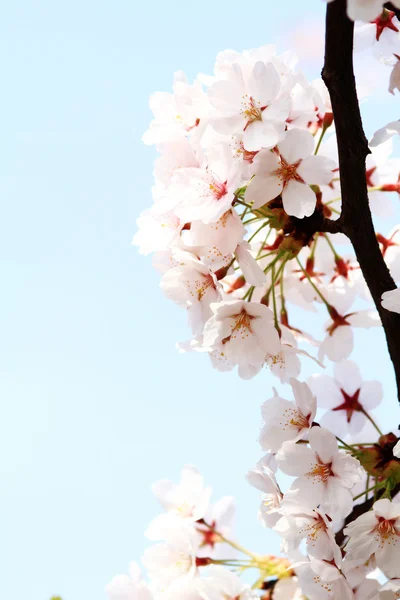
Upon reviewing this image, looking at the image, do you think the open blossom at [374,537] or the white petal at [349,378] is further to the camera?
the white petal at [349,378]

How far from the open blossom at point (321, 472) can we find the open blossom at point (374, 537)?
0.21ft

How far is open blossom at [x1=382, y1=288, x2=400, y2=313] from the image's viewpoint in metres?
1.45

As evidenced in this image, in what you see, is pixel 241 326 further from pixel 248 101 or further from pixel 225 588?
pixel 225 588

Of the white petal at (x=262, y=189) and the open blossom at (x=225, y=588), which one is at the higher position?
the white petal at (x=262, y=189)

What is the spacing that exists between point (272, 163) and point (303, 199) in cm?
11

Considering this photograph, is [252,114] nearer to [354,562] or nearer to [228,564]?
[354,562]

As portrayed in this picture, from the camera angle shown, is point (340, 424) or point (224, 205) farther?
point (340, 424)

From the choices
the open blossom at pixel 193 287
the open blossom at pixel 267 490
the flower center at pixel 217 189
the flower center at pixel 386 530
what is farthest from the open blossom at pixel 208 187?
the flower center at pixel 386 530

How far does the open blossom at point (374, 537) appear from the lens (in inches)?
61.8

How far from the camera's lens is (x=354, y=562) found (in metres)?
Result: 1.60

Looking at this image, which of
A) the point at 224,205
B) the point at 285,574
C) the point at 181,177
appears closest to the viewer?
the point at 224,205

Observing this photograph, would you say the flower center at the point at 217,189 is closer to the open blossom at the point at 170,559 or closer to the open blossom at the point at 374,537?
the open blossom at the point at 374,537

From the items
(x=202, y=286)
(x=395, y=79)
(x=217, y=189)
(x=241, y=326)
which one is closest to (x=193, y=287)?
(x=202, y=286)

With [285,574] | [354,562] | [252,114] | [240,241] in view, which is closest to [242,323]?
[240,241]
